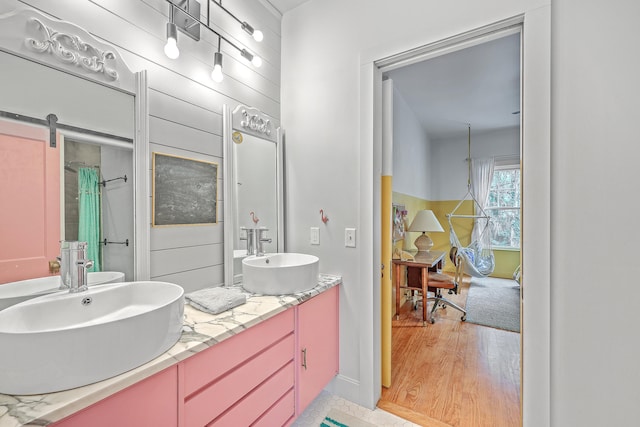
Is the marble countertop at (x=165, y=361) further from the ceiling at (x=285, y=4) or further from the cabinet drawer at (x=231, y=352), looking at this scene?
the ceiling at (x=285, y=4)

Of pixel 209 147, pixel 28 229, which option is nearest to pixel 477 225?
pixel 209 147

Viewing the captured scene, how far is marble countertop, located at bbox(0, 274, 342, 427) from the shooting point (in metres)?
0.64

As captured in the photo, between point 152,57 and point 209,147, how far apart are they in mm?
487

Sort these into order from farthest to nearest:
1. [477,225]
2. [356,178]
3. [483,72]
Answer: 1. [477,225]
2. [483,72]
3. [356,178]

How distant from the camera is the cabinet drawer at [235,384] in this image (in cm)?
100

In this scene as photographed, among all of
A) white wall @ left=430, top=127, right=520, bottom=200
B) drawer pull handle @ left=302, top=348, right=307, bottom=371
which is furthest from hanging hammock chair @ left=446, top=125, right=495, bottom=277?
drawer pull handle @ left=302, top=348, right=307, bottom=371

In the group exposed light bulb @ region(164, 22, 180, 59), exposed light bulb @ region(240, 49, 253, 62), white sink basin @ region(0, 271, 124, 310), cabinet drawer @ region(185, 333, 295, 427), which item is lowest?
cabinet drawer @ region(185, 333, 295, 427)

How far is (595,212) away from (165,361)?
1719mm

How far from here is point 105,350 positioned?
0.75 meters

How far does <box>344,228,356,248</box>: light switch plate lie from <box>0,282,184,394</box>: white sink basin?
1.05 meters

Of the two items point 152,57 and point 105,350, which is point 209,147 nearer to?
point 152,57

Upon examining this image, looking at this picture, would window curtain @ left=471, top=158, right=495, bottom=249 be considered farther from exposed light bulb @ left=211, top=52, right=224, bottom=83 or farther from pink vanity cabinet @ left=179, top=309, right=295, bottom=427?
exposed light bulb @ left=211, top=52, right=224, bottom=83

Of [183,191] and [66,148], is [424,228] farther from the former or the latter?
[66,148]

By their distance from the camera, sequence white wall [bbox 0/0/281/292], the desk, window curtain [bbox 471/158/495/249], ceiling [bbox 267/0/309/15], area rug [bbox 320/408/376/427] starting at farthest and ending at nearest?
window curtain [bbox 471/158/495/249]
the desk
ceiling [bbox 267/0/309/15]
area rug [bbox 320/408/376/427]
white wall [bbox 0/0/281/292]
